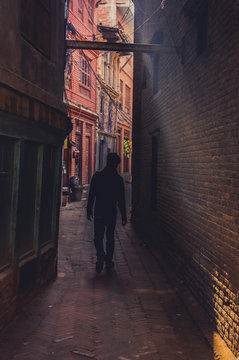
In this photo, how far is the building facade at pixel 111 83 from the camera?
80.7 feet

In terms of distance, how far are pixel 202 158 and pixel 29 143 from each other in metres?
2.31

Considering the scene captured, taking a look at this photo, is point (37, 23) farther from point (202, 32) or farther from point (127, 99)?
point (127, 99)

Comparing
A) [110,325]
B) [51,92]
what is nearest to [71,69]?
[51,92]

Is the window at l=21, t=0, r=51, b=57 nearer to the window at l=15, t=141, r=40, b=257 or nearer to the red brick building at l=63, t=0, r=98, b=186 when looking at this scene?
the window at l=15, t=141, r=40, b=257

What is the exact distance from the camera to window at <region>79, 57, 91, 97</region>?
20.6m

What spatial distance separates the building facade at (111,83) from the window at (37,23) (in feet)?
57.5

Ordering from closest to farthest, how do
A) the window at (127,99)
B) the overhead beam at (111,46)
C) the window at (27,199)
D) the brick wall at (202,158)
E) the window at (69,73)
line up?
the brick wall at (202,158) → the window at (27,199) → the overhead beam at (111,46) → the window at (69,73) → the window at (127,99)

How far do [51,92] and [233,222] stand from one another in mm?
3186

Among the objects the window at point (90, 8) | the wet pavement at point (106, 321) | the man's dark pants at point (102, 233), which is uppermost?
the window at point (90, 8)

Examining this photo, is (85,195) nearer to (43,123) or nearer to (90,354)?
(43,123)

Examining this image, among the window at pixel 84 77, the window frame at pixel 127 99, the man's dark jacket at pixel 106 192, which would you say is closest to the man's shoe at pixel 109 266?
the man's dark jacket at pixel 106 192

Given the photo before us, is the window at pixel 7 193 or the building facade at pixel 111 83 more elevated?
the building facade at pixel 111 83

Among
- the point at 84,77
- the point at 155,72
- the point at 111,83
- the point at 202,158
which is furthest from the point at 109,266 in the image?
the point at 111,83

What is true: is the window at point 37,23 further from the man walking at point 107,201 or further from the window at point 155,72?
the window at point 155,72
